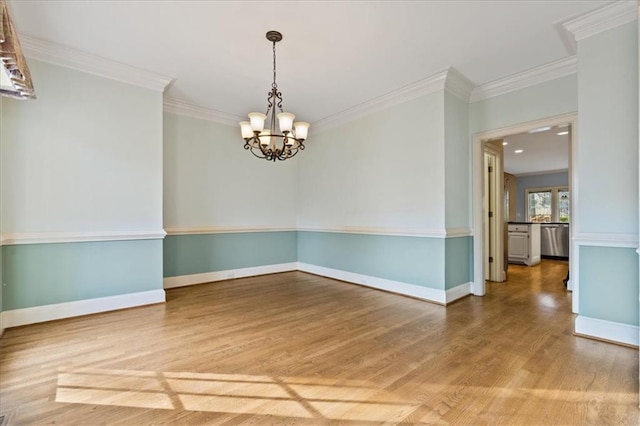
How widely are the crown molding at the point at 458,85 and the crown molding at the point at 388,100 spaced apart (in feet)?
0.28

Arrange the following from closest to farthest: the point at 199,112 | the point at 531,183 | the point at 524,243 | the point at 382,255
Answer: the point at 382,255 → the point at 199,112 → the point at 524,243 → the point at 531,183

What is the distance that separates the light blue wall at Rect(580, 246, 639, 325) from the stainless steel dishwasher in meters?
6.25

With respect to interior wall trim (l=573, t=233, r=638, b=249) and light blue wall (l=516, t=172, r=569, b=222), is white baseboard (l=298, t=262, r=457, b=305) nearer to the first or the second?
interior wall trim (l=573, t=233, r=638, b=249)

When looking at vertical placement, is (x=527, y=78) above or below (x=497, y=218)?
above

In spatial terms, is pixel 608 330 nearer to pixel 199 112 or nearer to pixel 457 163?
pixel 457 163

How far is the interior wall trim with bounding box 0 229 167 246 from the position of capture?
9.76 feet

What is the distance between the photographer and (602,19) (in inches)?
103

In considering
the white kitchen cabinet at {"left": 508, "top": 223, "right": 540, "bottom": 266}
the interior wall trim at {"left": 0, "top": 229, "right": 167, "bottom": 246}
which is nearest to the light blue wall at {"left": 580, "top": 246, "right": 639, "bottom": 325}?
the white kitchen cabinet at {"left": 508, "top": 223, "right": 540, "bottom": 266}

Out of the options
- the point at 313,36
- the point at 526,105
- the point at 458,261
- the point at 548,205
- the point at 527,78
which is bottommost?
the point at 458,261

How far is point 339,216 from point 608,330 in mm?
3547

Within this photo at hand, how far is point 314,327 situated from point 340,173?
2.93 meters

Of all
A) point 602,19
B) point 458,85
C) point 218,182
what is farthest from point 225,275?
point 602,19

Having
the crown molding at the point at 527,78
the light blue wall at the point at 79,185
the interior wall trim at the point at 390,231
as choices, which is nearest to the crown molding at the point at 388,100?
the crown molding at the point at 527,78

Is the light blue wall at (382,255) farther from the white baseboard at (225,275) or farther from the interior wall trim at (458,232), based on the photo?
the white baseboard at (225,275)
